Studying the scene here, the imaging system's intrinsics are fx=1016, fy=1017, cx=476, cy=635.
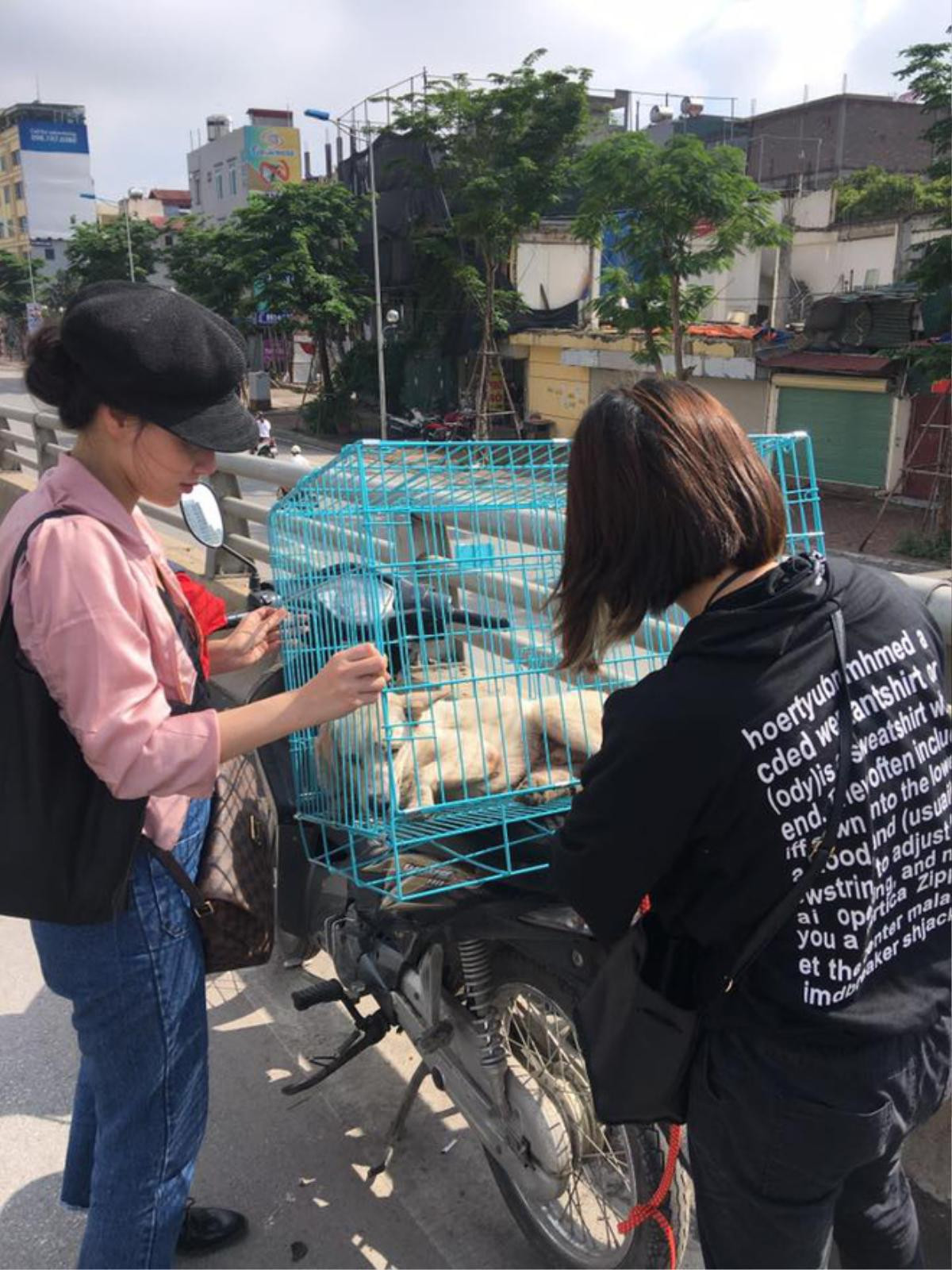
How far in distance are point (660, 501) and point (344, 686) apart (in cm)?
57

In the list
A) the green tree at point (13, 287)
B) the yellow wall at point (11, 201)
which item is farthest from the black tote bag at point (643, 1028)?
the yellow wall at point (11, 201)

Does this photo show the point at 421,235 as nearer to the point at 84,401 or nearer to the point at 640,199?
the point at 640,199

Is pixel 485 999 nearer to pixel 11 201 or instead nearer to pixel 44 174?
pixel 44 174

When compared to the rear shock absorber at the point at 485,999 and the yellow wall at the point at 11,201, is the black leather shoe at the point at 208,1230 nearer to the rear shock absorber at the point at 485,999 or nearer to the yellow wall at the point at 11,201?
the rear shock absorber at the point at 485,999

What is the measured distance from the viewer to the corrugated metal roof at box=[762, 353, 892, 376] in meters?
17.6

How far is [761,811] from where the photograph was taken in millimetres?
1204

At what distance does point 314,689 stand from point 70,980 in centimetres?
65

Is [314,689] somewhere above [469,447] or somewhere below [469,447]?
below

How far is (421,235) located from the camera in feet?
89.8

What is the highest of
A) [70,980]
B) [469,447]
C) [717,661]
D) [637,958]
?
[469,447]

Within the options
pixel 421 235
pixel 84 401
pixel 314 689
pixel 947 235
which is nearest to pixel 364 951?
pixel 314 689

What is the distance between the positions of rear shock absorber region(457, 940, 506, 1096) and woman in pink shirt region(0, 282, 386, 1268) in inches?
21.1

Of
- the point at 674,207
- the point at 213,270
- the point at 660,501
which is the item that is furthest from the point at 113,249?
the point at 660,501

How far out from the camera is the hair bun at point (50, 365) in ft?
5.11
